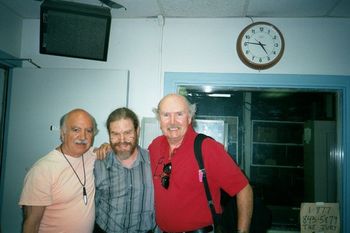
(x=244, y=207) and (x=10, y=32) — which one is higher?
(x=10, y=32)

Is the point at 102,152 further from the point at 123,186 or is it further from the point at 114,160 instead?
the point at 123,186

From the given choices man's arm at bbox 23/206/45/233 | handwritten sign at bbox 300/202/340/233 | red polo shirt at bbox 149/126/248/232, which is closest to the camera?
man's arm at bbox 23/206/45/233

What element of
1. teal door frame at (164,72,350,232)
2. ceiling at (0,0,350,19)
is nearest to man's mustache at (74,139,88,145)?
teal door frame at (164,72,350,232)

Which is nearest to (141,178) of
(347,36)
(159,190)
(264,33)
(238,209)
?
(159,190)

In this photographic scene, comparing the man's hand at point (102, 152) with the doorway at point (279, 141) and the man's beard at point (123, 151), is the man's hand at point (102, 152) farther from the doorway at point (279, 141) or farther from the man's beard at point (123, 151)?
the doorway at point (279, 141)

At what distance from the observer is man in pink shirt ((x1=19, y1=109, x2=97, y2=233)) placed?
60.1 inches

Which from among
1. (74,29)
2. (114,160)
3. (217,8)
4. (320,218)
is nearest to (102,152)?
(114,160)

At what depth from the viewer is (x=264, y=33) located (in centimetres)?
244

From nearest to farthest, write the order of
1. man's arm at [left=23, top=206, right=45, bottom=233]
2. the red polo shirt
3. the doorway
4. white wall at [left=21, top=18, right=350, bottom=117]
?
man's arm at [left=23, top=206, right=45, bottom=233]
the red polo shirt
white wall at [left=21, top=18, right=350, bottom=117]
the doorway

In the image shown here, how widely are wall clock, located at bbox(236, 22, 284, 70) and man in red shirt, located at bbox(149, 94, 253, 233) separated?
1087 millimetres

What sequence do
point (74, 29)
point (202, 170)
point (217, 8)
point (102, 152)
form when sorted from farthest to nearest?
point (217, 8)
point (74, 29)
point (102, 152)
point (202, 170)

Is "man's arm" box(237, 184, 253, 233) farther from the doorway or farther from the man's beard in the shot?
Result: the doorway

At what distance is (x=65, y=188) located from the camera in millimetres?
1599

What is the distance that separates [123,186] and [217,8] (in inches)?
67.6
